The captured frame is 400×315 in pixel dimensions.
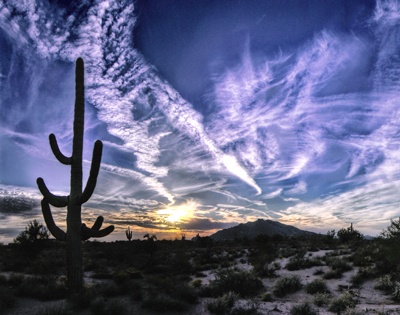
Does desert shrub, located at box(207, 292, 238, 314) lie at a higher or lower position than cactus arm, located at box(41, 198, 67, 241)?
lower

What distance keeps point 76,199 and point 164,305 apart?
5.74 metres

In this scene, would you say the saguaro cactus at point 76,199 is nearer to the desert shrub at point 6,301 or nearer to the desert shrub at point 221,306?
the desert shrub at point 6,301

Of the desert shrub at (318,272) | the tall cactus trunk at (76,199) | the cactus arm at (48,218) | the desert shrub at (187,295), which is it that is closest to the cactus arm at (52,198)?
the tall cactus trunk at (76,199)

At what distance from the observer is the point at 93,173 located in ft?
32.1

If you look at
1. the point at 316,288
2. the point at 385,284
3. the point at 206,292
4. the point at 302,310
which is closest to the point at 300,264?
the point at 316,288

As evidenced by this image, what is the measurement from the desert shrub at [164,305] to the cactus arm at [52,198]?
558 centimetres

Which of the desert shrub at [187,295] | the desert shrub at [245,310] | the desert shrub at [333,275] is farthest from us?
the desert shrub at [333,275]

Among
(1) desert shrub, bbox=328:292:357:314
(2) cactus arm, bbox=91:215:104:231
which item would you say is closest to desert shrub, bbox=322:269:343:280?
(1) desert shrub, bbox=328:292:357:314

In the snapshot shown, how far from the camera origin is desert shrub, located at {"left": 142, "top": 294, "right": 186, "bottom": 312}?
834 cm

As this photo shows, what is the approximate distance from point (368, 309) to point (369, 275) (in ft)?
17.5

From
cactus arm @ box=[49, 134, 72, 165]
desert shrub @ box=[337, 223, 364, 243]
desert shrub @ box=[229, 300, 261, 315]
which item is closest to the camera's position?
desert shrub @ box=[229, 300, 261, 315]

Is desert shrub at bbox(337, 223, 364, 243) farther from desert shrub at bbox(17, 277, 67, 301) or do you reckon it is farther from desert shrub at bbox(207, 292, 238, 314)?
desert shrub at bbox(17, 277, 67, 301)

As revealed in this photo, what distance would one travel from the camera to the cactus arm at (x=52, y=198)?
1045cm

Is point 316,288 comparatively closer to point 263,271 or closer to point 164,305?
point 263,271
